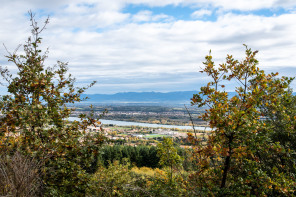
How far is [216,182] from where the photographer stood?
4465mm

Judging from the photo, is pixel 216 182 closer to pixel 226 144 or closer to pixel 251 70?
pixel 226 144

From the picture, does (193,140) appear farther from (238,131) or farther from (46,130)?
(46,130)

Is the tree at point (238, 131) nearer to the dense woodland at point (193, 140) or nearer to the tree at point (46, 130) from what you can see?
the dense woodland at point (193, 140)

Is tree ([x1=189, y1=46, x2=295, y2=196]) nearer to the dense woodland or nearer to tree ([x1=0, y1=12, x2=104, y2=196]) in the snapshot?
the dense woodland

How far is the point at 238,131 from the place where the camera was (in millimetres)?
3545

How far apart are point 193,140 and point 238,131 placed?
95cm

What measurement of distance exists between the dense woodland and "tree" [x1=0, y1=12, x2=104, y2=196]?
0.06 ft

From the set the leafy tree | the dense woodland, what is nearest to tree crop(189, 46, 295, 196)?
the dense woodland

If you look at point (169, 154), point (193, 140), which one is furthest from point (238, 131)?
point (169, 154)

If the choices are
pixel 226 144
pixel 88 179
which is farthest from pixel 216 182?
pixel 88 179

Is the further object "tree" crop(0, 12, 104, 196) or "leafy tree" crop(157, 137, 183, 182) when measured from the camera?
"leafy tree" crop(157, 137, 183, 182)

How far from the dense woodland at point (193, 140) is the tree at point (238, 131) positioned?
0.02 metres

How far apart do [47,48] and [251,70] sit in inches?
205

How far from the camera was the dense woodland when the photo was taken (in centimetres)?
369
